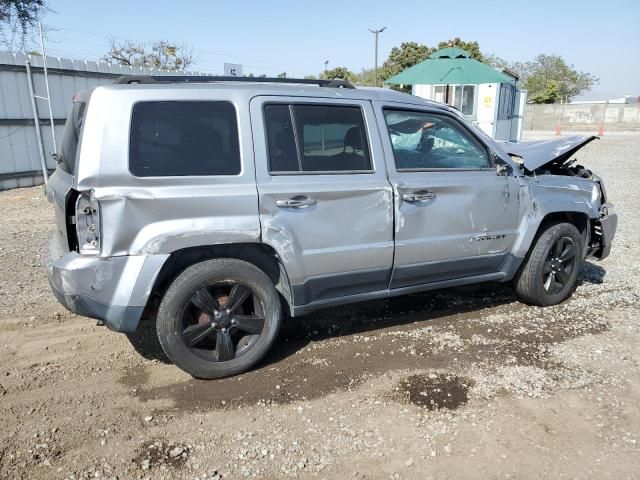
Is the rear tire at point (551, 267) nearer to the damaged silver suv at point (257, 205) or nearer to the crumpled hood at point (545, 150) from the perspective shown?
the damaged silver suv at point (257, 205)

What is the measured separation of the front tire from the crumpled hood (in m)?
2.64

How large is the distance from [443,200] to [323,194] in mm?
1032

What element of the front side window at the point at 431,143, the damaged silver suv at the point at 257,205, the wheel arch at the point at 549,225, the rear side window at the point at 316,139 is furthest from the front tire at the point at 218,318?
the wheel arch at the point at 549,225

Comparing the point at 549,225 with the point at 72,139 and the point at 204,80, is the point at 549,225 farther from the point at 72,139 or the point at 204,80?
the point at 72,139

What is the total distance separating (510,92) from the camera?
2120cm

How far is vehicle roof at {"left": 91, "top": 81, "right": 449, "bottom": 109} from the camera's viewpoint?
10.8 feet

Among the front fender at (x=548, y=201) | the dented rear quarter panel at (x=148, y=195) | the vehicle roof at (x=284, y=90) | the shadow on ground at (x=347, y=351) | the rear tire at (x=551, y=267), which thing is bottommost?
the shadow on ground at (x=347, y=351)

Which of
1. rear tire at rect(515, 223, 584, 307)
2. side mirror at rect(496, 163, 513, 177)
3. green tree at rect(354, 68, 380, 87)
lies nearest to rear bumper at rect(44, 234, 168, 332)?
side mirror at rect(496, 163, 513, 177)

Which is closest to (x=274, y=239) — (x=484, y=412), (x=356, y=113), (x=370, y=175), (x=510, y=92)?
(x=370, y=175)

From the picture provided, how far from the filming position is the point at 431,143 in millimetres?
4242

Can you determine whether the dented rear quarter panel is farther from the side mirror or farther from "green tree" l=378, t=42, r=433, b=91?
"green tree" l=378, t=42, r=433, b=91

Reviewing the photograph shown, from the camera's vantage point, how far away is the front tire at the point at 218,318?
3.42 metres

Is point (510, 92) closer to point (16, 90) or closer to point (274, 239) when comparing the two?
point (16, 90)

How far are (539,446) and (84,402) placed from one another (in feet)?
9.01
